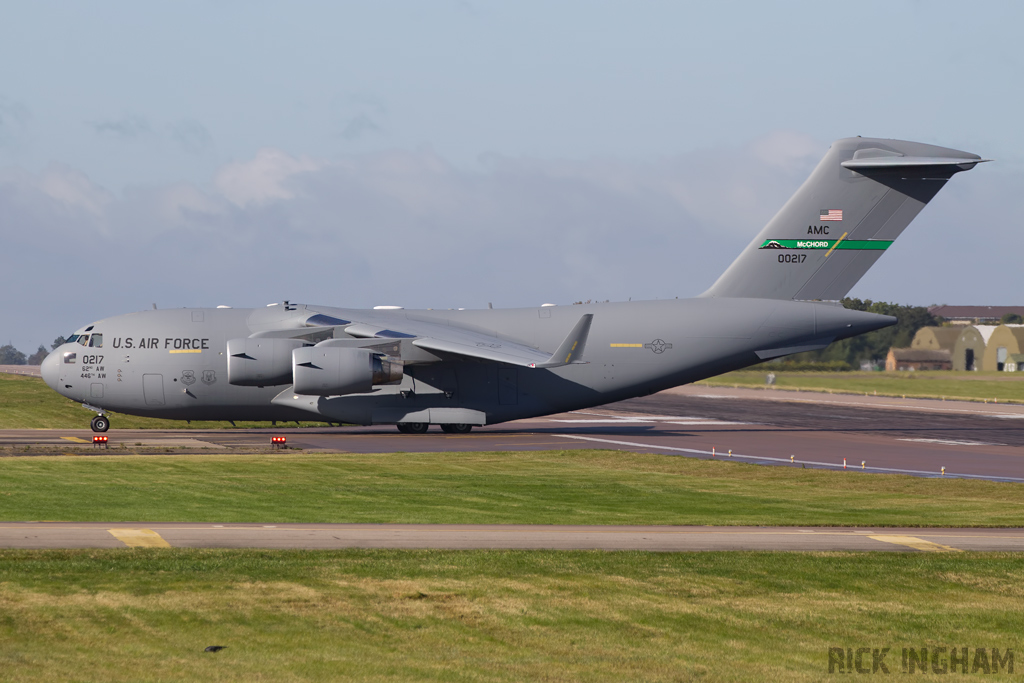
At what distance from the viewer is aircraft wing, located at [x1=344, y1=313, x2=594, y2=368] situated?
112ft

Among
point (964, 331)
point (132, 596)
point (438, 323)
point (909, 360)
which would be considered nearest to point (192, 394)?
point (438, 323)

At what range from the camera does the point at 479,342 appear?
121ft

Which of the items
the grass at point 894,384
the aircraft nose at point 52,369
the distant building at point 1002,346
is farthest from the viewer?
the distant building at point 1002,346

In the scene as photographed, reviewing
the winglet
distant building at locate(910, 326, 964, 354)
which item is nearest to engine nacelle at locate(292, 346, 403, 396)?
the winglet

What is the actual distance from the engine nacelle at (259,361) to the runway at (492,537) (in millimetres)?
17952

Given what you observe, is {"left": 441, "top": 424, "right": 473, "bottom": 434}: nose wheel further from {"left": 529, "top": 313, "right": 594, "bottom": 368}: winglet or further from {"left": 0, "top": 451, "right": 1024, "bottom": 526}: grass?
{"left": 0, "top": 451, "right": 1024, "bottom": 526}: grass

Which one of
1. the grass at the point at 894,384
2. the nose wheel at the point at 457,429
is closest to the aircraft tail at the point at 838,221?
the nose wheel at the point at 457,429

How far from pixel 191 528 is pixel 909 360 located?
92540 millimetres

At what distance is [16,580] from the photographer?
12531 millimetres

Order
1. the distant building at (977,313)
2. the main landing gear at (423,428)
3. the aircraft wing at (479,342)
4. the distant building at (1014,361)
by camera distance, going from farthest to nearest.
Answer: the distant building at (977,313), the distant building at (1014,361), the main landing gear at (423,428), the aircraft wing at (479,342)

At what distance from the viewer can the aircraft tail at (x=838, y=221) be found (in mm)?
38250

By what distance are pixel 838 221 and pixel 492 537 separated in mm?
25822

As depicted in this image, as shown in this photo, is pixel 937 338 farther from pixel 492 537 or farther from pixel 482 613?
pixel 482 613

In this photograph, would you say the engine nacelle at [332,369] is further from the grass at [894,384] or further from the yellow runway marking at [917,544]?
the grass at [894,384]
